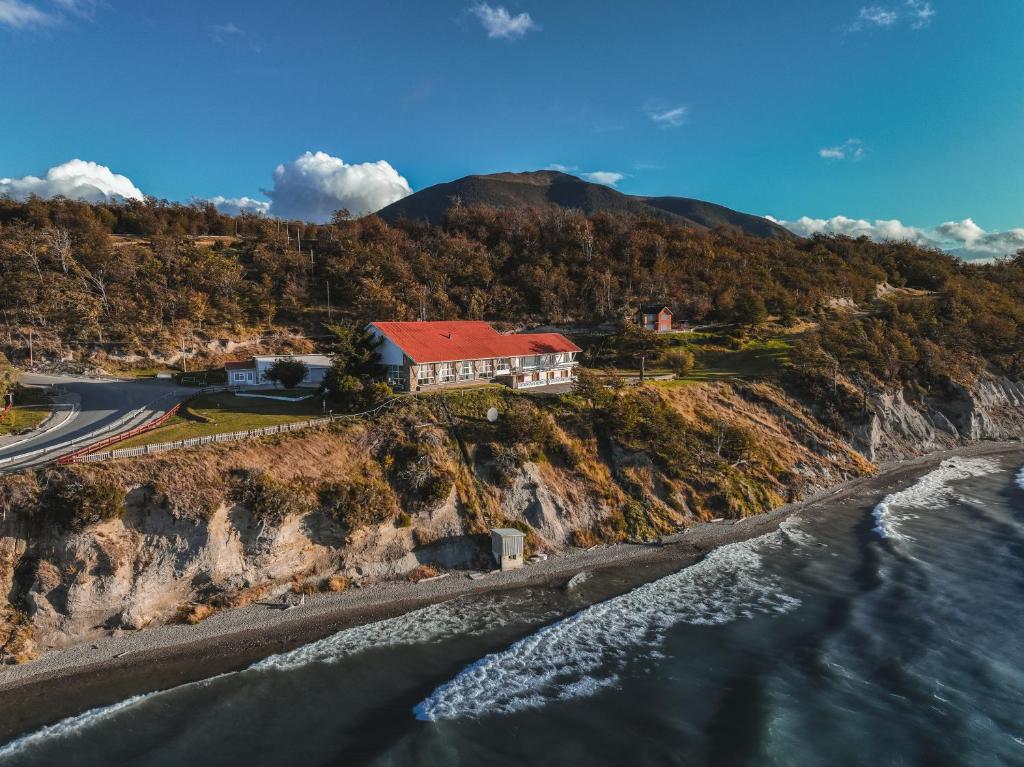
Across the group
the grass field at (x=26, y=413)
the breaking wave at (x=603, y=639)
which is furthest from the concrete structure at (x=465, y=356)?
the grass field at (x=26, y=413)

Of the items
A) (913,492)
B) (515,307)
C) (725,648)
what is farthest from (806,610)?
(515,307)

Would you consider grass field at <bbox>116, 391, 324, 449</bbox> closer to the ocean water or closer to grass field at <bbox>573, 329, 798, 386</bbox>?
the ocean water

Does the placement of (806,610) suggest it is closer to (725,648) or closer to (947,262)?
(725,648)

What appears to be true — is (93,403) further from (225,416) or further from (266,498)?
(266,498)

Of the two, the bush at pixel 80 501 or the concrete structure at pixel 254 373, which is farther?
the concrete structure at pixel 254 373

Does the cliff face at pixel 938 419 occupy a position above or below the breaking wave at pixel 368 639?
above

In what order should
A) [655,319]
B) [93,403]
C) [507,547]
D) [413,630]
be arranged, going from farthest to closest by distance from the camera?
1. [655,319]
2. [93,403]
3. [507,547]
4. [413,630]

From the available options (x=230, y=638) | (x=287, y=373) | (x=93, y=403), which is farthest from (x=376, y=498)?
(x=93, y=403)

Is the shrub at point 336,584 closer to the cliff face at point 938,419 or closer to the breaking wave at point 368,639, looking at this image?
the breaking wave at point 368,639
